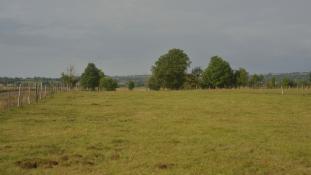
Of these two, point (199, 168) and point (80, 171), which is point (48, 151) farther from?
point (199, 168)

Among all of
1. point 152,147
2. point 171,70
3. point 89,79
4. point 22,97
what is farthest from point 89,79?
point 152,147

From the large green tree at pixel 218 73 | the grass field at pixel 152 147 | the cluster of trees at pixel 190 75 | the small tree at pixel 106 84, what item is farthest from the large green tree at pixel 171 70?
the grass field at pixel 152 147

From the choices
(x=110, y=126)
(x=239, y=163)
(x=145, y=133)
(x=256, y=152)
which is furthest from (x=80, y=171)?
(x=110, y=126)

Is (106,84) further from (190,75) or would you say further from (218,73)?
(218,73)

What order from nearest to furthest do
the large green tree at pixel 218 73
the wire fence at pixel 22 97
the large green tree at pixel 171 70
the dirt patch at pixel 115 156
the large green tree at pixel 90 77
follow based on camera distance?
the dirt patch at pixel 115 156 → the wire fence at pixel 22 97 → the large green tree at pixel 218 73 → the large green tree at pixel 171 70 → the large green tree at pixel 90 77

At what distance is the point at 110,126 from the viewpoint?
814 inches

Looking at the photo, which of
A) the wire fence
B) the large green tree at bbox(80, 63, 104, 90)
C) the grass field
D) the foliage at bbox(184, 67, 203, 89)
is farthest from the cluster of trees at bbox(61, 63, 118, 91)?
the grass field

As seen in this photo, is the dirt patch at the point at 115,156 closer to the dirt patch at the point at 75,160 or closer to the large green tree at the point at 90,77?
the dirt patch at the point at 75,160

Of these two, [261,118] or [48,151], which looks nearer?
[48,151]

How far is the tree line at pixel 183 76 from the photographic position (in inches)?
4348

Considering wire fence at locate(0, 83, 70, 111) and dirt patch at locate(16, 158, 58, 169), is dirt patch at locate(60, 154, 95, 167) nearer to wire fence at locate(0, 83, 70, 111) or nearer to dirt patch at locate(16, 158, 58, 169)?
dirt patch at locate(16, 158, 58, 169)

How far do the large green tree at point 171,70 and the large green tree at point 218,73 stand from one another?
713 centimetres

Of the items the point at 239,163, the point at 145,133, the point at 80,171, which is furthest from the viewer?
the point at 145,133

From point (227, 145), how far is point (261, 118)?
10.9 meters
